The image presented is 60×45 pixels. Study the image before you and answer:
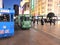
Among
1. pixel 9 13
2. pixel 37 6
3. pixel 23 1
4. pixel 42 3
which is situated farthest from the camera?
pixel 37 6

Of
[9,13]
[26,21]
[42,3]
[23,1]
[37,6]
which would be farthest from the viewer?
[37,6]

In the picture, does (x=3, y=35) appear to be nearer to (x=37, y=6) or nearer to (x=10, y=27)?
(x=10, y=27)

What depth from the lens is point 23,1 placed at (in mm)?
35125

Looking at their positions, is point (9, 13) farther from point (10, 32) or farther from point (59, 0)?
point (59, 0)

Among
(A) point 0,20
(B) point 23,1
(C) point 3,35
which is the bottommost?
(C) point 3,35

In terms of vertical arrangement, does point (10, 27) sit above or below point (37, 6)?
below

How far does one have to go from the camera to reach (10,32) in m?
12.8

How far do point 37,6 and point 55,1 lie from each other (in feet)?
61.2

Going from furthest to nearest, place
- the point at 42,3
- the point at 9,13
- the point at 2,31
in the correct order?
the point at 42,3, the point at 9,13, the point at 2,31

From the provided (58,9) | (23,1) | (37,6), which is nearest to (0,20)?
(23,1)

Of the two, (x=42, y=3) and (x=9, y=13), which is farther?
(x=42, y=3)

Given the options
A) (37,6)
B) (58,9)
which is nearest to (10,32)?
(58,9)

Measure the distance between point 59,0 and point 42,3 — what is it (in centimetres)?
1069

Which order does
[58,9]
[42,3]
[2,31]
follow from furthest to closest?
[42,3], [58,9], [2,31]
